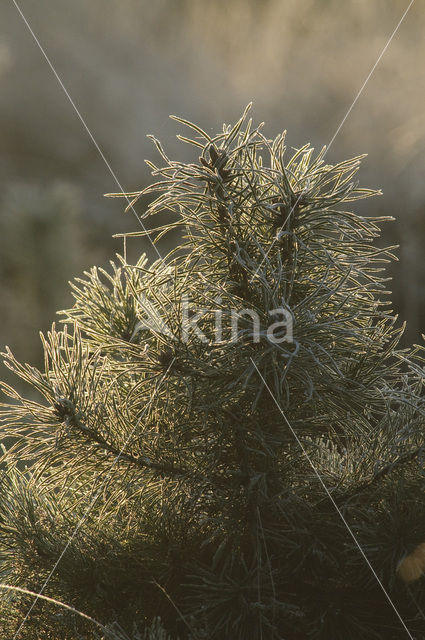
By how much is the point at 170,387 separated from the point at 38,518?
22cm

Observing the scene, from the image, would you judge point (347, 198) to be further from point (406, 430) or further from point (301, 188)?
point (406, 430)

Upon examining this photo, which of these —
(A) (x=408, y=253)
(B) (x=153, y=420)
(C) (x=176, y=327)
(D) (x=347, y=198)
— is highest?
(A) (x=408, y=253)

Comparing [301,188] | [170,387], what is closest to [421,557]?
[170,387]

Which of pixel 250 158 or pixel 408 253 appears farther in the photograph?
pixel 408 253

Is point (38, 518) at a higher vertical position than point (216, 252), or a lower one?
lower

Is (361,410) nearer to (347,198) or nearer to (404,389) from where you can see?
(404,389)

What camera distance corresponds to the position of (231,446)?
0.56 meters

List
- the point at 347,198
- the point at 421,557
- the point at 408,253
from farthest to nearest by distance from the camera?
the point at 408,253, the point at 347,198, the point at 421,557

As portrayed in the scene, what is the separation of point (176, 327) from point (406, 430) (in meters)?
0.27

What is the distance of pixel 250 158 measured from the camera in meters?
0.56

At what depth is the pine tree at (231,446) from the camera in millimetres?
484

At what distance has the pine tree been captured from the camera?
484mm

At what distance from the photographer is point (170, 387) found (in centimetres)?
54

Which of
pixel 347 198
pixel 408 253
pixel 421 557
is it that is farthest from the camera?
pixel 408 253
